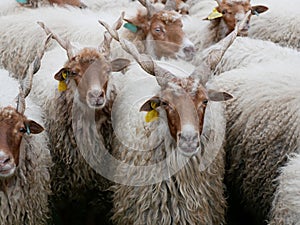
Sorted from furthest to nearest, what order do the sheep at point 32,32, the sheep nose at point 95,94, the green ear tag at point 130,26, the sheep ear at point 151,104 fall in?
the sheep at point 32,32 → the green ear tag at point 130,26 → the sheep nose at point 95,94 → the sheep ear at point 151,104

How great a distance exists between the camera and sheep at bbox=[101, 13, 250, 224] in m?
3.78

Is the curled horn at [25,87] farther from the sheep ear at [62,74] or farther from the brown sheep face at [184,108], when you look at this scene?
the brown sheep face at [184,108]

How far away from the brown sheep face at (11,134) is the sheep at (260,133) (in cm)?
162

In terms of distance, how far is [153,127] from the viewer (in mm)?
3979

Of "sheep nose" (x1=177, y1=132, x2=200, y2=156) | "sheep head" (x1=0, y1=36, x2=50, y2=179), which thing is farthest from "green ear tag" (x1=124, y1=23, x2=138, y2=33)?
"sheep nose" (x1=177, y1=132, x2=200, y2=156)

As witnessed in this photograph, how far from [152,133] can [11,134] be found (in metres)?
0.93

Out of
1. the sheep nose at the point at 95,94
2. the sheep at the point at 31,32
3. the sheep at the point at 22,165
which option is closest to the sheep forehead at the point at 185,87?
the sheep nose at the point at 95,94

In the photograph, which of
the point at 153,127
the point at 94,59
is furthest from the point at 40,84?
the point at 153,127

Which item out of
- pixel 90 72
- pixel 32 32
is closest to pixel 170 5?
pixel 32 32

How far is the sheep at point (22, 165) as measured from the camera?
3.86 metres

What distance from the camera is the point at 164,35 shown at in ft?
18.5

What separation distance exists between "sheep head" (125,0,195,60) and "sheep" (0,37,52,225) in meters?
1.60

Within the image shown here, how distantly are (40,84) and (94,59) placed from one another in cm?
91

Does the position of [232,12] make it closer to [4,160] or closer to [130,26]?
[130,26]
